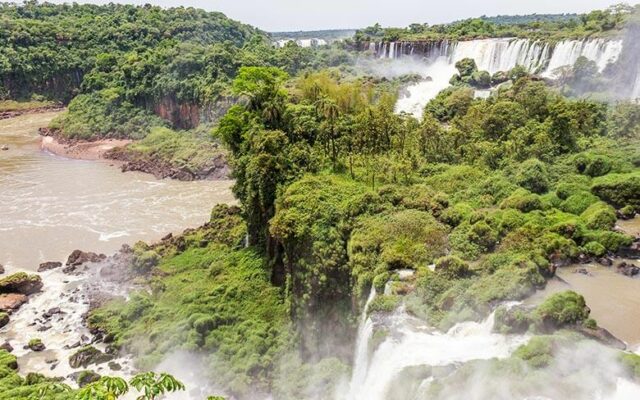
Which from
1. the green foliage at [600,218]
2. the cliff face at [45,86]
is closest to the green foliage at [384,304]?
the green foliage at [600,218]

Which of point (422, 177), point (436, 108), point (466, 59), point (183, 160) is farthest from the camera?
point (466, 59)

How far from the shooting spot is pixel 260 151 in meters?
40.6

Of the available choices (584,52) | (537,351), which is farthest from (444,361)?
(584,52)

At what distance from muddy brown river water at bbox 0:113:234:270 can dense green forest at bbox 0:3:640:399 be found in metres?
8.28

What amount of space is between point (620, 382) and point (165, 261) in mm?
36393

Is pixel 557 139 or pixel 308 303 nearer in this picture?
pixel 308 303

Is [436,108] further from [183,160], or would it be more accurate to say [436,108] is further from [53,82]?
[53,82]

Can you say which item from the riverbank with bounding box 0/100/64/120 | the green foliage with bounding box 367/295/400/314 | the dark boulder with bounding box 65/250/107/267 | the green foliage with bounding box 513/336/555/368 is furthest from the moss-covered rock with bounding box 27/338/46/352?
the riverbank with bounding box 0/100/64/120

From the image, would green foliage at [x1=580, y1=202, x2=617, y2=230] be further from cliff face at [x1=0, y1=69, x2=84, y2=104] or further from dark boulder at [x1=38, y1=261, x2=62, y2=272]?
cliff face at [x1=0, y1=69, x2=84, y2=104]

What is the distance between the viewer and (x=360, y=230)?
→ 3155 centimetres

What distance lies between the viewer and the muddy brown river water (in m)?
52.2

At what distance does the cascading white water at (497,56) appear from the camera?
64.9 metres

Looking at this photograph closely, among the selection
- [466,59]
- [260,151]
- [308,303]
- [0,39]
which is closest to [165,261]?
[260,151]

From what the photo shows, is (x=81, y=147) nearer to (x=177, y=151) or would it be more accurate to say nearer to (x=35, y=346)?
(x=177, y=151)
